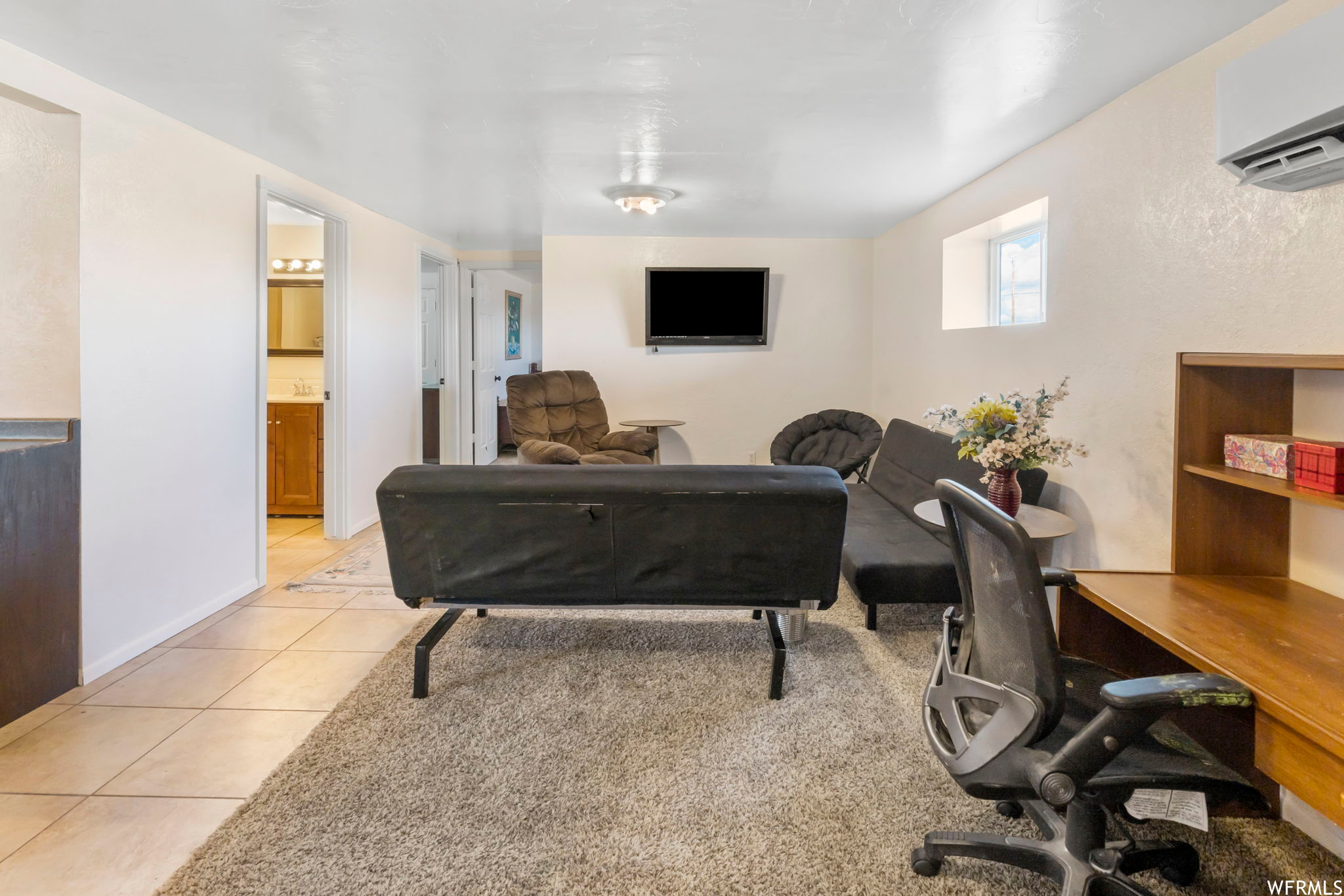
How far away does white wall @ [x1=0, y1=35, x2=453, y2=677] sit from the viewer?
8.37ft

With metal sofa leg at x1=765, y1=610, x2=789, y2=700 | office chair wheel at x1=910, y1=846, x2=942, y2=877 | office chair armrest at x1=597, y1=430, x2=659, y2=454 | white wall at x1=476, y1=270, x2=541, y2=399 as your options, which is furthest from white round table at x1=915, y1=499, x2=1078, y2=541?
white wall at x1=476, y1=270, x2=541, y2=399

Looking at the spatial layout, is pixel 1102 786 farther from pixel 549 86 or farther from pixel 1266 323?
pixel 549 86

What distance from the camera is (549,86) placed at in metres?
2.54

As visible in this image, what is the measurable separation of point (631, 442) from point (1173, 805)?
4175mm

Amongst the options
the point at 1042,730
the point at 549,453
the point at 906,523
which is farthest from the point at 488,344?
the point at 1042,730

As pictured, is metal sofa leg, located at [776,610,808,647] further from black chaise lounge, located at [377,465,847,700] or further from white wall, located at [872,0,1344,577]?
white wall, located at [872,0,1344,577]

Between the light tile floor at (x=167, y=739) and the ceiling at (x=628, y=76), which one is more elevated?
the ceiling at (x=628, y=76)

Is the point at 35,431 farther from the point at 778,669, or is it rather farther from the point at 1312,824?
the point at 1312,824

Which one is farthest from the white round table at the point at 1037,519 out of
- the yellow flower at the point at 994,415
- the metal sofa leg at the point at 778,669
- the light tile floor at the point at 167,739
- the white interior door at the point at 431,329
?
the white interior door at the point at 431,329

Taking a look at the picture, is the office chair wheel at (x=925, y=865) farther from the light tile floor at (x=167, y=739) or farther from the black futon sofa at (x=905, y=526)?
the light tile floor at (x=167, y=739)

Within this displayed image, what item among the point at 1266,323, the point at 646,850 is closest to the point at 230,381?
the point at 646,850

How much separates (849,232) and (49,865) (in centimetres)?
552

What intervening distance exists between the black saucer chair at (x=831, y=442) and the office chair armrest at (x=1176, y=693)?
140 inches

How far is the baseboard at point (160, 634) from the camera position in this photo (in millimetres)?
2607
